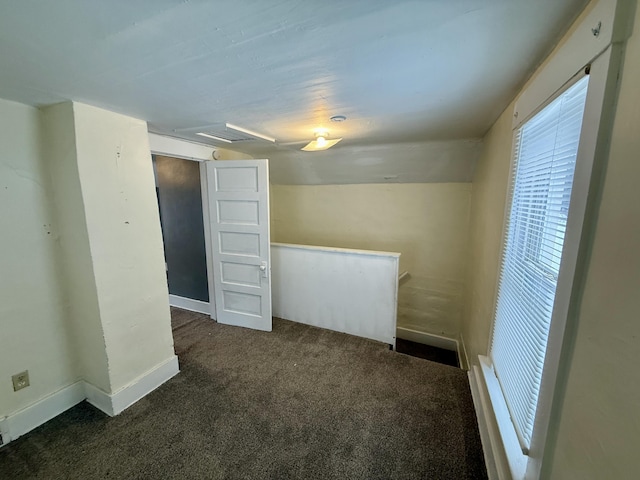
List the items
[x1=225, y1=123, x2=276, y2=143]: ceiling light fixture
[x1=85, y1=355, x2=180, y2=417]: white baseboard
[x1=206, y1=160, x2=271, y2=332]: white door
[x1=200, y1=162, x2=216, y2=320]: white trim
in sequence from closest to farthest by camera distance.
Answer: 1. [x1=85, y1=355, x2=180, y2=417]: white baseboard
2. [x1=225, y1=123, x2=276, y2=143]: ceiling light fixture
3. [x1=206, y1=160, x2=271, y2=332]: white door
4. [x1=200, y1=162, x2=216, y2=320]: white trim

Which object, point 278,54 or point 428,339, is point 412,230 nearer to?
point 428,339

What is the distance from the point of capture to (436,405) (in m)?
1.85

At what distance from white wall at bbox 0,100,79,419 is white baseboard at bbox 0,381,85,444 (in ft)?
0.13

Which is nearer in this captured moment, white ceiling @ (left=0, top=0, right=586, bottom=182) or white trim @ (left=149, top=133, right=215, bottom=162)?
white ceiling @ (left=0, top=0, right=586, bottom=182)

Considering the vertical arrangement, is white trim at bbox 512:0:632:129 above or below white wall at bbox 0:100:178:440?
above

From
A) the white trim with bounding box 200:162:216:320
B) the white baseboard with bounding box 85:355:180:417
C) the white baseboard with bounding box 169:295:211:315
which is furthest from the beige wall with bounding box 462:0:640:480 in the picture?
the white baseboard with bounding box 169:295:211:315

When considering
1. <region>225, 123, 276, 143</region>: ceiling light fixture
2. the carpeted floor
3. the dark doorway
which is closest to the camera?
the carpeted floor

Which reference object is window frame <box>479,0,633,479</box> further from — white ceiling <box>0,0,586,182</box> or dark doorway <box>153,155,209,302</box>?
dark doorway <box>153,155,209,302</box>

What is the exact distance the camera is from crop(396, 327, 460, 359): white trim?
3303mm

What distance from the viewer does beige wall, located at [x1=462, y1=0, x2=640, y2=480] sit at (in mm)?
564

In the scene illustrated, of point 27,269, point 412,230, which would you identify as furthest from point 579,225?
point 27,269

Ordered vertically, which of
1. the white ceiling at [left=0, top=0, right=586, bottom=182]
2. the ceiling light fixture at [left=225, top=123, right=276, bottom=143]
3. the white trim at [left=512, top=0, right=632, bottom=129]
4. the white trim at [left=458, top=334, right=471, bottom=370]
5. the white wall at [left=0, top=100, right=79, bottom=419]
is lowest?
the white trim at [left=458, top=334, right=471, bottom=370]

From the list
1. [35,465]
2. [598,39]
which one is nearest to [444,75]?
[598,39]

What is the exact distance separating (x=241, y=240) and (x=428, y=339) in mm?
2783
